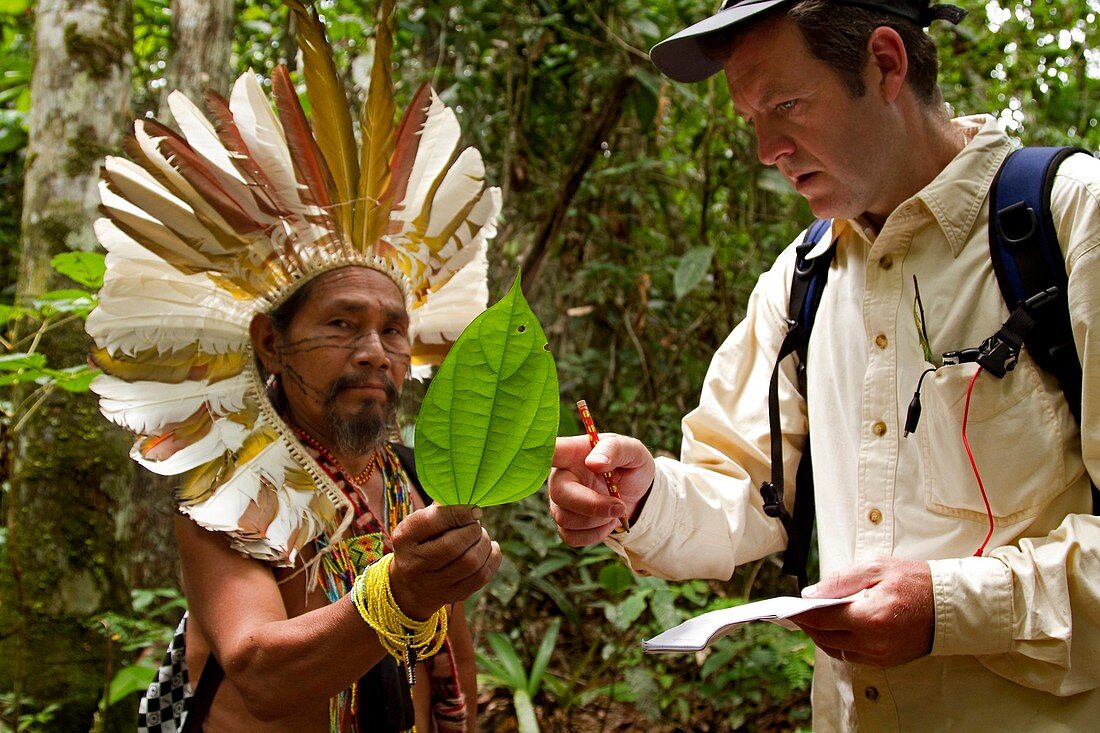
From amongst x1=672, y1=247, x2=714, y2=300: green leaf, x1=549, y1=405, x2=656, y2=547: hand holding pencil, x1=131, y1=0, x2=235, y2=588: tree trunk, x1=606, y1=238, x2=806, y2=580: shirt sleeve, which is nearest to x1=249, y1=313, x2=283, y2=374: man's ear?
x1=549, y1=405, x2=656, y2=547: hand holding pencil

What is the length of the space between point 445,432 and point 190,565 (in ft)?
3.11

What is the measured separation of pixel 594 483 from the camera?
1.55 meters

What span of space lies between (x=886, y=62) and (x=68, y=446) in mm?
2364

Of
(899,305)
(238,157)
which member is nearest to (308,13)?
(238,157)

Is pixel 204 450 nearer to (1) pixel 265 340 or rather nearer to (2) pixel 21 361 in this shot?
(1) pixel 265 340

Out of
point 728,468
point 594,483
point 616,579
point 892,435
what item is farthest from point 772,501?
point 616,579

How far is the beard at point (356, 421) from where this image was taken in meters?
1.81

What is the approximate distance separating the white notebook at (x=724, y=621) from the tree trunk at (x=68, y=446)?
1.76m

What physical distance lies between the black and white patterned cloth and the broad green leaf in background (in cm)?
117

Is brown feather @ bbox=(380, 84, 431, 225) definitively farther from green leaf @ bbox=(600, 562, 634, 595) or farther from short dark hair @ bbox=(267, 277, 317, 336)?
green leaf @ bbox=(600, 562, 634, 595)

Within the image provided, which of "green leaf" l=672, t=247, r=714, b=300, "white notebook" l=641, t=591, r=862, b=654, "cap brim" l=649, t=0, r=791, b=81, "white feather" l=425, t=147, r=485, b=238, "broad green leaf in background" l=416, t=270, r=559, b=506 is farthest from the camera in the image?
"green leaf" l=672, t=247, r=714, b=300

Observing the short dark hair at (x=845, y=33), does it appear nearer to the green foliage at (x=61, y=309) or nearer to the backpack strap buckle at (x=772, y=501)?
the backpack strap buckle at (x=772, y=501)

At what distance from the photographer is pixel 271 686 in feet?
4.63

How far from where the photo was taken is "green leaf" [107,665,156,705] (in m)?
2.13
